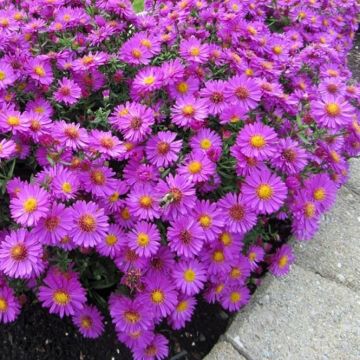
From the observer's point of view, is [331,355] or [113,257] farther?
[331,355]

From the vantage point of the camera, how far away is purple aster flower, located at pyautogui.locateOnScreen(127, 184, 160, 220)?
1.50 meters

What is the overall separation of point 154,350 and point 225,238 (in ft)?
1.52

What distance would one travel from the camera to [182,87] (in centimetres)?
175

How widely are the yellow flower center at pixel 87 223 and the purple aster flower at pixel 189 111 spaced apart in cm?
44

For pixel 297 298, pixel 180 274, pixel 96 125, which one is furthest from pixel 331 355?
pixel 96 125

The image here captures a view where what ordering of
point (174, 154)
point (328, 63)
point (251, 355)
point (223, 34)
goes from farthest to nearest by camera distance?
point (328, 63)
point (223, 34)
point (251, 355)
point (174, 154)

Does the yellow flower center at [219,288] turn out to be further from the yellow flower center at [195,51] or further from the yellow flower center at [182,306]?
the yellow flower center at [195,51]

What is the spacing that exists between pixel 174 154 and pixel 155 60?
1.74ft

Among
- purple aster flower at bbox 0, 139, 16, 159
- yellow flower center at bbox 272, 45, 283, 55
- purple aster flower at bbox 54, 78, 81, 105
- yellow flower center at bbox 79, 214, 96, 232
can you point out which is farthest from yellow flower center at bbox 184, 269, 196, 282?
yellow flower center at bbox 272, 45, 283, 55

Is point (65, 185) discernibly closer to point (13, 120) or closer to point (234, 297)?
point (13, 120)

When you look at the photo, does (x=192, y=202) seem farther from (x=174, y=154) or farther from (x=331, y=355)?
(x=331, y=355)

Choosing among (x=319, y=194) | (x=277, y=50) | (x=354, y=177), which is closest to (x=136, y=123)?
(x=319, y=194)

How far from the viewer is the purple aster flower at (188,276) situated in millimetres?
1531

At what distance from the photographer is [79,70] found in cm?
187
